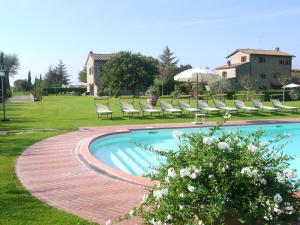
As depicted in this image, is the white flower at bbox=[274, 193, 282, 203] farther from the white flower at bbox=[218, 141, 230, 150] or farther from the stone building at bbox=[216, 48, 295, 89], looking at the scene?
the stone building at bbox=[216, 48, 295, 89]

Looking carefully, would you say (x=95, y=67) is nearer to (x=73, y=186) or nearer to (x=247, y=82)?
(x=247, y=82)

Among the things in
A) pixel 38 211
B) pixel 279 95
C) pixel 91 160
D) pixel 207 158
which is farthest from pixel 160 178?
pixel 279 95

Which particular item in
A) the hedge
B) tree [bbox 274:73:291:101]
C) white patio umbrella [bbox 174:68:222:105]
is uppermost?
tree [bbox 274:73:291:101]

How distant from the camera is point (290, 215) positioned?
3.56m

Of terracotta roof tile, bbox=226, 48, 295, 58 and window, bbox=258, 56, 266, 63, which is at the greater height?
terracotta roof tile, bbox=226, 48, 295, 58

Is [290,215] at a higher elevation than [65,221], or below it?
higher

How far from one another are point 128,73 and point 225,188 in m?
47.3

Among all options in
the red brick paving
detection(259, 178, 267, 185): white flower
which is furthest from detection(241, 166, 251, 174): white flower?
the red brick paving

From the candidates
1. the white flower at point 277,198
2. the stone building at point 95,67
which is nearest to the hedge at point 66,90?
the stone building at point 95,67

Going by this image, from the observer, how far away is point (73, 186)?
6.89 metres

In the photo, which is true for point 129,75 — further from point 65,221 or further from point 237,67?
point 65,221

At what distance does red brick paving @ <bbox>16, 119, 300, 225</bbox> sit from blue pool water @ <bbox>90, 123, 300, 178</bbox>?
153cm

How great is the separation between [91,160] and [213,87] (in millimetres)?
36213

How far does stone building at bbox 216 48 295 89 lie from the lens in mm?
55312
